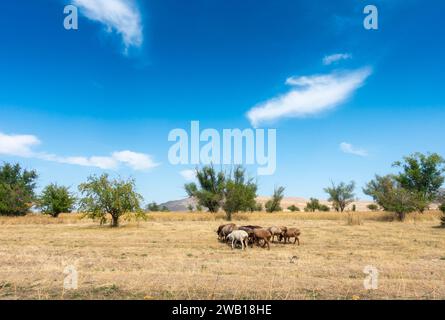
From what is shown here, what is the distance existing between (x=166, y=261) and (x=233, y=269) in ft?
10.2

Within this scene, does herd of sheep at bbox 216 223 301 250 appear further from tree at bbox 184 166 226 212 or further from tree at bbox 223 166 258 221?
tree at bbox 184 166 226 212

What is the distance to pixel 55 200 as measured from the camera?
160 ft

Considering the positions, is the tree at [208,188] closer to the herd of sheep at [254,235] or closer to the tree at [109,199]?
the tree at [109,199]

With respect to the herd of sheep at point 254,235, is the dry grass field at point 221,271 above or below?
below

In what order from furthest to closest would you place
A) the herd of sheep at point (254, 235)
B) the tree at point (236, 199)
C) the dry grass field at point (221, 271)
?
the tree at point (236, 199), the herd of sheep at point (254, 235), the dry grass field at point (221, 271)

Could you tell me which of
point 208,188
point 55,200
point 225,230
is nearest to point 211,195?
point 208,188

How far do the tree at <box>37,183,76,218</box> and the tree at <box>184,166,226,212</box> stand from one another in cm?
2486

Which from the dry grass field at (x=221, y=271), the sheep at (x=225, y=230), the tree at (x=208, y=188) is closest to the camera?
the dry grass field at (x=221, y=271)

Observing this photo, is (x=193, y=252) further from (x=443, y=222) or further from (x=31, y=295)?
(x=443, y=222)

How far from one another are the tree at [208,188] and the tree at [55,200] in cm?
2486

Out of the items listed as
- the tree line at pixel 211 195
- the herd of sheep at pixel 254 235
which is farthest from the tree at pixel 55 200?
the herd of sheep at pixel 254 235

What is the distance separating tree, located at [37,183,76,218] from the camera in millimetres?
48750

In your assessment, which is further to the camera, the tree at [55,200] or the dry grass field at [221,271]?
the tree at [55,200]

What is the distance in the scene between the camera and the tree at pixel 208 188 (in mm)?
66750
